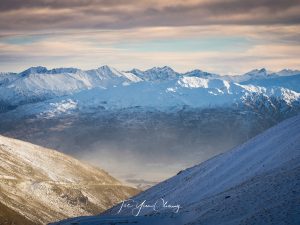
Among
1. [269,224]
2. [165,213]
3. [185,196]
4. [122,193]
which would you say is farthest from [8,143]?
[269,224]

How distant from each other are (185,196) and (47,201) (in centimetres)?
7151

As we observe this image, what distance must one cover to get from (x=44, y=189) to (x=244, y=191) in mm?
104320

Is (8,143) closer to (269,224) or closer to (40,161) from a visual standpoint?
(40,161)

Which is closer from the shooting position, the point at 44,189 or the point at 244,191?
the point at 244,191

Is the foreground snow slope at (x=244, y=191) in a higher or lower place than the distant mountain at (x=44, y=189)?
higher

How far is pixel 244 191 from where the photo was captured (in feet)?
206

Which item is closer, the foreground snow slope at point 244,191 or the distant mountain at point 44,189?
the foreground snow slope at point 244,191

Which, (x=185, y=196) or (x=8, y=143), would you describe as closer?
(x=185, y=196)

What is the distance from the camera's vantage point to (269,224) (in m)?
46.3

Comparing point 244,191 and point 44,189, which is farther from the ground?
point 244,191

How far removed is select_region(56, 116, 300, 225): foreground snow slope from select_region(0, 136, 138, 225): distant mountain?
33.8 metres

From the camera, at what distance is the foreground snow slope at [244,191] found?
5168 centimetres

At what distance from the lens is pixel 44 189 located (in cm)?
15725

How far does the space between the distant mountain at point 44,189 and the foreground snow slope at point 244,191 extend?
3385 centimetres
